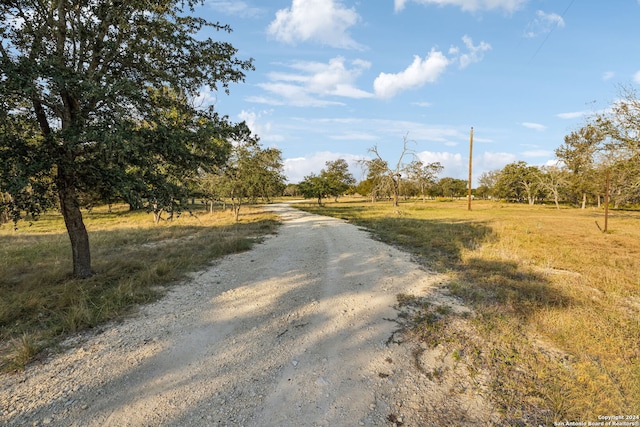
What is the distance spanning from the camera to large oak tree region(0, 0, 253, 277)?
5.54 metres

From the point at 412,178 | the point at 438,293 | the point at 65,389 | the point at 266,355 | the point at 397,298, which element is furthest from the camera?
the point at 412,178

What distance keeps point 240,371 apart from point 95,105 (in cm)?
742

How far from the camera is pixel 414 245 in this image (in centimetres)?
1298

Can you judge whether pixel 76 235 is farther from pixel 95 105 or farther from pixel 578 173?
pixel 578 173

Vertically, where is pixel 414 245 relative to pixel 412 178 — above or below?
below

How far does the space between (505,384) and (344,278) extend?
4.42m

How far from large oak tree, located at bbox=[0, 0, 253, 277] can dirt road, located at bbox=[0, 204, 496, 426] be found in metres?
3.40

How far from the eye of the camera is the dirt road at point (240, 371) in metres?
2.95

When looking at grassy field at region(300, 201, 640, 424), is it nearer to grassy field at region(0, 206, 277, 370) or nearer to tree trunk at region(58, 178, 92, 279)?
grassy field at region(0, 206, 277, 370)

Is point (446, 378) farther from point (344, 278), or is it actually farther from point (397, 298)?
point (344, 278)

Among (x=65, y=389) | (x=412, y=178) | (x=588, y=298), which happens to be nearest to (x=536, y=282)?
(x=588, y=298)

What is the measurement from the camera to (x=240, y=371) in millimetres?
3637

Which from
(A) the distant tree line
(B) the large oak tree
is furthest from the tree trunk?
(A) the distant tree line

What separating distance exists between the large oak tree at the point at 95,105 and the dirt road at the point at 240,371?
3400mm
